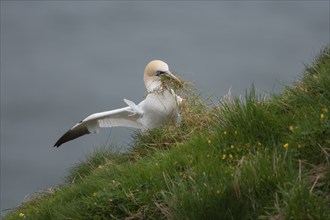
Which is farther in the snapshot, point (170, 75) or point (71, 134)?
point (71, 134)

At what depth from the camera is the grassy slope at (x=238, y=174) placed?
25.5ft

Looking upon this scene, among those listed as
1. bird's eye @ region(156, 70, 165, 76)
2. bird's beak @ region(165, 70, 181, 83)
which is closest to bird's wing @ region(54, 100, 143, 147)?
bird's eye @ region(156, 70, 165, 76)

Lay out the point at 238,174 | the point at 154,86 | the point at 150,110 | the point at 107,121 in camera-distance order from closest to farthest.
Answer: the point at 238,174
the point at 150,110
the point at 154,86
the point at 107,121

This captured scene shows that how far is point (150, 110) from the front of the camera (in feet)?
46.1

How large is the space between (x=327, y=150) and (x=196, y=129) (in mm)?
4225

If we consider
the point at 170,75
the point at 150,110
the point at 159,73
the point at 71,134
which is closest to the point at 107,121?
the point at 71,134

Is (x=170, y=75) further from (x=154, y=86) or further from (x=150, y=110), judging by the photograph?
(x=150, y=110)

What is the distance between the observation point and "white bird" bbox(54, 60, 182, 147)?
13805mm

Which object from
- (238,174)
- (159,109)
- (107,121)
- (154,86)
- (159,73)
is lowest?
(238,174)

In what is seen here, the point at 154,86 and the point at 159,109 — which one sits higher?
the point at 154,86

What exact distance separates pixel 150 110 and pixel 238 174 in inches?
245

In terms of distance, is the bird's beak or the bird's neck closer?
the bird's beak

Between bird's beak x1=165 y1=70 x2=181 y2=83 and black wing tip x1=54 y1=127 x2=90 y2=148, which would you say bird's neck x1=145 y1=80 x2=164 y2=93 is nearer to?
bird's beak x1=165 y1=70 x2=181 y2=83

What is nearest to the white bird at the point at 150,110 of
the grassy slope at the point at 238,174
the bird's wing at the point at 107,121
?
the bird's wing at the point at 107,121
